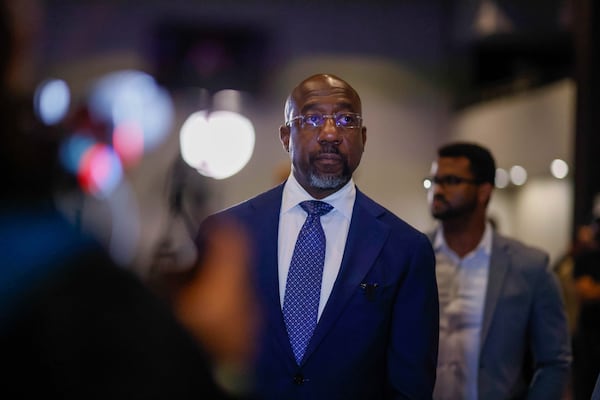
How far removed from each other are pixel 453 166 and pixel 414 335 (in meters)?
1.51

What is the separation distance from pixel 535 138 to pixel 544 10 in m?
2.29

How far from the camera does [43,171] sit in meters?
0.91

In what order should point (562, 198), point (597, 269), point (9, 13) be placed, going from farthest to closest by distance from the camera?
1. point (562, 198)
2. point (597, 269)
3. point (9, 13)

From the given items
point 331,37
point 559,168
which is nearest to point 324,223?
point 559,168

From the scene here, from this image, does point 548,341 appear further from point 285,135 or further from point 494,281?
point 285,135

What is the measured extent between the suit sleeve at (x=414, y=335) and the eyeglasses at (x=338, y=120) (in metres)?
0.44

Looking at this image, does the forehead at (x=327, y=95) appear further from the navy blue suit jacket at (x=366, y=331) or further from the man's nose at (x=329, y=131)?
the navy blue suit jacket at (x=366, y=331)

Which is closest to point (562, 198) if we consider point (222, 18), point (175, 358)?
point (222, 18)

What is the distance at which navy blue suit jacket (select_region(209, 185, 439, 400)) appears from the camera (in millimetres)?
2973

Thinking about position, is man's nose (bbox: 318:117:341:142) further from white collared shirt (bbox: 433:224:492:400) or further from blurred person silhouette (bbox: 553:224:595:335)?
blurred person silhouette (bbox: 553:224:595:335)

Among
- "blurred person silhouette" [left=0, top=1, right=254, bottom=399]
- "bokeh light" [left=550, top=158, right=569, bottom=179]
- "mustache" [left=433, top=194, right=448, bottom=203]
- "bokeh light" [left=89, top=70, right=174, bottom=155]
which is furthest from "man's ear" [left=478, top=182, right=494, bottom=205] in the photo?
"bokeh light" [left=550, top=158, right=569, bottom=179]

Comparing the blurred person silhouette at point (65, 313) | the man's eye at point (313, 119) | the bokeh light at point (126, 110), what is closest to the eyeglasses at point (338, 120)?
the man's eye at point (313, 119)

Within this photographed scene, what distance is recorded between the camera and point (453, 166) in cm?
438

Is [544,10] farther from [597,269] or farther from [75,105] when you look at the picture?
[75,105]
